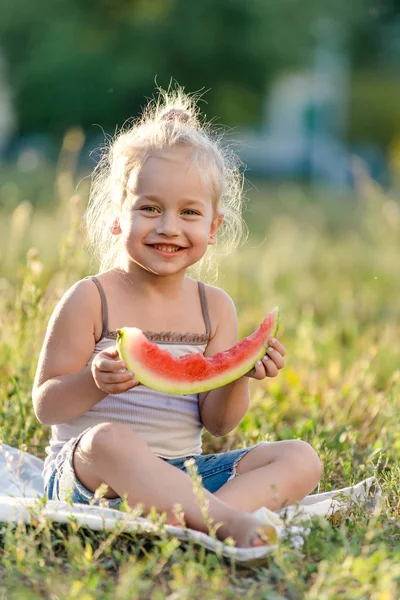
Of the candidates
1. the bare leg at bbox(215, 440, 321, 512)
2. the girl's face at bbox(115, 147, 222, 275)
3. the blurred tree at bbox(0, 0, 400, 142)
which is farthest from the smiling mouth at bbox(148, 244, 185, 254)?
the blurred tree at bbox(0, 0, 400, 142)

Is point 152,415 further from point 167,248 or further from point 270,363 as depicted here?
point 167,248

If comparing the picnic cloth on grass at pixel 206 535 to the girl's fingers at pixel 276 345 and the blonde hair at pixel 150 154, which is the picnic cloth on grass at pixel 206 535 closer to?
the girl's fingers at pixel 276 345

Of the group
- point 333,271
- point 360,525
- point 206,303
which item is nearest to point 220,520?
point 360,525

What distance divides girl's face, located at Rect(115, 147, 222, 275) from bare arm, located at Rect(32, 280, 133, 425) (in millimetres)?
238

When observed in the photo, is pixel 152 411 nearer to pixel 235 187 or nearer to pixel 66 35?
pixel 235 187

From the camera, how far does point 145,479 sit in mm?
2994

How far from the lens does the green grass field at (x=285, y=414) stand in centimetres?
262

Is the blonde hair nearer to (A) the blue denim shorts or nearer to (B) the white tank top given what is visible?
(B) the white tank top

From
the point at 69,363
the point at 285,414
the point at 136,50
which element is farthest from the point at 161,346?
the point at 136,50

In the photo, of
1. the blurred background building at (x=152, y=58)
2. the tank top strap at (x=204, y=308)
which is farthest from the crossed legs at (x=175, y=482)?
the blurred background building at (x=152, y=58)

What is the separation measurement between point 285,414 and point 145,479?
1906mm

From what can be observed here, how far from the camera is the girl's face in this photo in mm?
3275

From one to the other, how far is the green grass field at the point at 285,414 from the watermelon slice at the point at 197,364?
1.61ft

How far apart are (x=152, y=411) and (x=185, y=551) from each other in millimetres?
587
